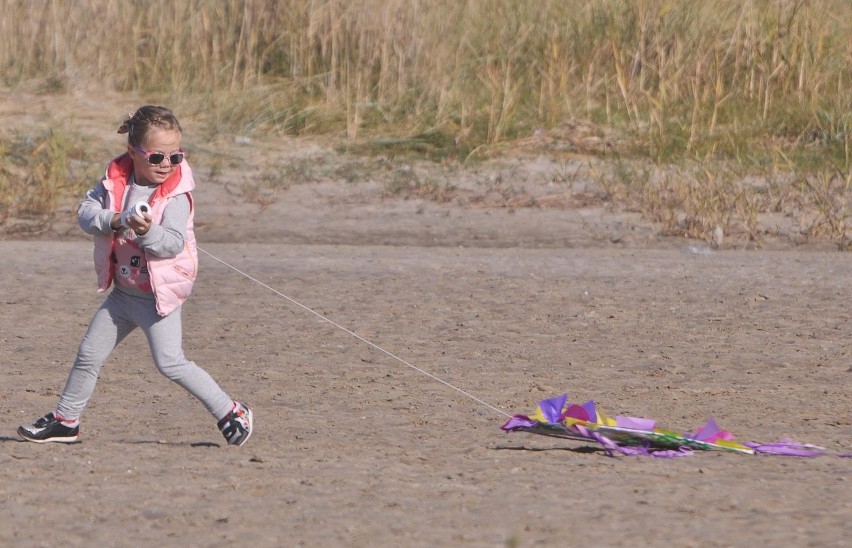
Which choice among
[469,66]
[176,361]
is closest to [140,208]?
[176,361]

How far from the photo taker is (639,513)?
142 inches

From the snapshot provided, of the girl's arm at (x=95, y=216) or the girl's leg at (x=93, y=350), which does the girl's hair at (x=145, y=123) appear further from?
the girl's leg at (x=93, y=350)

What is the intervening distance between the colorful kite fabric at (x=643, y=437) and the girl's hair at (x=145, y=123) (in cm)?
142

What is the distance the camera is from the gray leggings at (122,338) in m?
4.25

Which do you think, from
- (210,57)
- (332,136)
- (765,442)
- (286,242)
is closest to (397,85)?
(332,136)

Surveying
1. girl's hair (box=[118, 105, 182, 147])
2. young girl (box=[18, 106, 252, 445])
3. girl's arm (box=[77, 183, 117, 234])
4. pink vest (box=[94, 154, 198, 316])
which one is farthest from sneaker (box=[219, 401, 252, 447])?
girl's hair (box=[118, 105, 182, 147])

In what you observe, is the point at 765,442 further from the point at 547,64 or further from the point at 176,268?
the point at 547,64

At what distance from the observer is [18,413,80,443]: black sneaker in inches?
173

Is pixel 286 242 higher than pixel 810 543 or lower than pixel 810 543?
lower

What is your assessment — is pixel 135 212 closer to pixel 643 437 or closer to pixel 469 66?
pixel 643 437

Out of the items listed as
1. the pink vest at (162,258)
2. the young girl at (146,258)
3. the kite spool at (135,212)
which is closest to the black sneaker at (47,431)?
the young girl at (146,258)

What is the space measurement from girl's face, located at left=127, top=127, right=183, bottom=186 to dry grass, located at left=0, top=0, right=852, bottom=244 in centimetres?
617

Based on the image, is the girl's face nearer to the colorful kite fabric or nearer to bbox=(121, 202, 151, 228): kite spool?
bbox=(121, 202, 151, 228): kite spool

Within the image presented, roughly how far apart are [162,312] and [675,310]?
3.15 m
